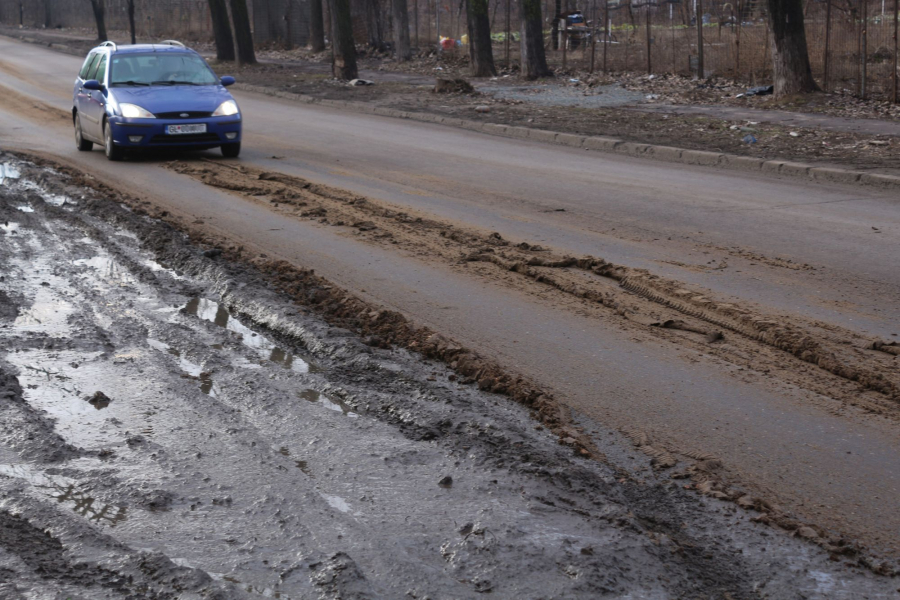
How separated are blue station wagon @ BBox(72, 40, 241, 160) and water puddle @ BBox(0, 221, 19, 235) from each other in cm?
470

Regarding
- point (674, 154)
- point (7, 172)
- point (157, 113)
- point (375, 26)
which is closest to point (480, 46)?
point (375, 26)

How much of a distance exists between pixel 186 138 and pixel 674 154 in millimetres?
7237

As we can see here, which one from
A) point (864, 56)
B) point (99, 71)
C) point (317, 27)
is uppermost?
point (317, 27)

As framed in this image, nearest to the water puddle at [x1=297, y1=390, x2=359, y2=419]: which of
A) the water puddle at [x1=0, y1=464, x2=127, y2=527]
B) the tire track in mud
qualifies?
the water puddle at [x1=0, y1=464, x2=127, y2=527]

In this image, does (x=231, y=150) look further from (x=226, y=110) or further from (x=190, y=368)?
(x=190, y=368)

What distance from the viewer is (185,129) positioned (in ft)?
45.5

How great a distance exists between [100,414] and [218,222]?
4.90 meters

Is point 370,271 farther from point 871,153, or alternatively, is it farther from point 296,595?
point 871,153

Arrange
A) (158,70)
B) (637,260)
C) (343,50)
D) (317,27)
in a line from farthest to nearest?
(317,27), (343,50), (158,70), (637,260)

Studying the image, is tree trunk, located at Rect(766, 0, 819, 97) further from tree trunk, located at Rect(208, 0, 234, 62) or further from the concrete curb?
tree trunk, located at Rect(208, 0, 234, 62)

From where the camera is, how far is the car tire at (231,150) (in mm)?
14172

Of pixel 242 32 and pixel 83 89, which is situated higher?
pixel 242 32

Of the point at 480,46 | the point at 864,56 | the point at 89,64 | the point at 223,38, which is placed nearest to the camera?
the point at 89,64

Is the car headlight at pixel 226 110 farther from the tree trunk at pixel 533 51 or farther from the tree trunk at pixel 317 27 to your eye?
the tree trunk at pixel 317 27
